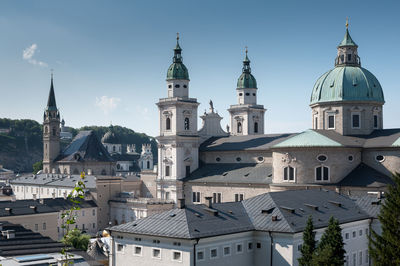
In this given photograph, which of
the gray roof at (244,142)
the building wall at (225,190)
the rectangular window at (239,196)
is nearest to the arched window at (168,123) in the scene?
the gray roof at (244,142)

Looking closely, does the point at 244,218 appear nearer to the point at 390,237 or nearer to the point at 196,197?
the point at 390,237

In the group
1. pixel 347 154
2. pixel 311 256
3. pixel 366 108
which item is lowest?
pixel 311 256

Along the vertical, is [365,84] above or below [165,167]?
above

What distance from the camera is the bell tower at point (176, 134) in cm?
7244

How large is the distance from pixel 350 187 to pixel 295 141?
26.8 feet

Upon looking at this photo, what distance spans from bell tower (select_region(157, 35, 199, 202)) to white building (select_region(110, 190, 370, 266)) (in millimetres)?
33939

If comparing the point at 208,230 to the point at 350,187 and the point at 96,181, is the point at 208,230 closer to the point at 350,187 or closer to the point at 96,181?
the point at 350,187

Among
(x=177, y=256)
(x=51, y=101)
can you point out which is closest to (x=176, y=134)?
(x=177, y=256)

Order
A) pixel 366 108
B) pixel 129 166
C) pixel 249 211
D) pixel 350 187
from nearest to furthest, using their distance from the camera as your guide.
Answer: pixel 249 211 < pixel 350 187 < pixel 366 108 < pixel 129 166

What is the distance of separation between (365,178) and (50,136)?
3139 inches

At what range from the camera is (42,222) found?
60.9 meters

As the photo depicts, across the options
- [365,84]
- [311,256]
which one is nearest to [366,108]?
[365,84]

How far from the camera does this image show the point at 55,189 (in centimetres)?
9112

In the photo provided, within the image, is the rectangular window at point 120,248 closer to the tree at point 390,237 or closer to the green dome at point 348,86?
the tree at point 390,237
